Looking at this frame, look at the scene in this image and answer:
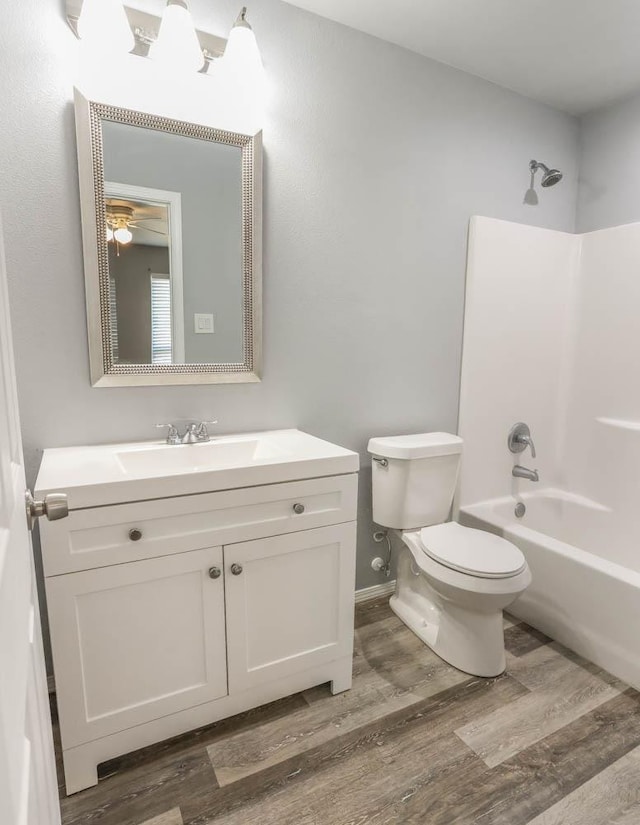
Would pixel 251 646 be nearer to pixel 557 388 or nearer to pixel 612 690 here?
pixel 612 690

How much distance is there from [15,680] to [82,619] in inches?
33.3

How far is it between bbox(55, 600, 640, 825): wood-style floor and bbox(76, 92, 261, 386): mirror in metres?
1.21

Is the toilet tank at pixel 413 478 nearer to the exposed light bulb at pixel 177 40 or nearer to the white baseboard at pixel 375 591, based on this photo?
the white baseboard at pixel 375 591

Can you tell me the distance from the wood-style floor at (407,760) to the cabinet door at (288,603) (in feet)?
0.61

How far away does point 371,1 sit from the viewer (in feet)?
5.57

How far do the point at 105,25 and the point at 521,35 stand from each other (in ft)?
5.26

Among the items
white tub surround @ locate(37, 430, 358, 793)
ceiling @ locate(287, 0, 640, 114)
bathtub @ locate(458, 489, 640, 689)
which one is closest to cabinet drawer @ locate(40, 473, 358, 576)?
white tub surround @ locate(37, 430, 358, 793)

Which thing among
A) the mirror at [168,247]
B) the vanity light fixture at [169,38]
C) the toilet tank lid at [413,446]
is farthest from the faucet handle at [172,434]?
the vanity light fixture at [169,38]

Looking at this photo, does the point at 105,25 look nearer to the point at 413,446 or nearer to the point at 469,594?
the point at 413,446

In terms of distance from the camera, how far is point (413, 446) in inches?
75.6

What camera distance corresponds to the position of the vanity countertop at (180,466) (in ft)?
3.95

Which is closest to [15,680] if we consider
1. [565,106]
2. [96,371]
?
[96,371]

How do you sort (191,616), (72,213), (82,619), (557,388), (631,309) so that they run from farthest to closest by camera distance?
(557,388)
(631,309)
(72,213)
(191,616)
(82,619)

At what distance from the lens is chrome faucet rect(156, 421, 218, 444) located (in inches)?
65.5
